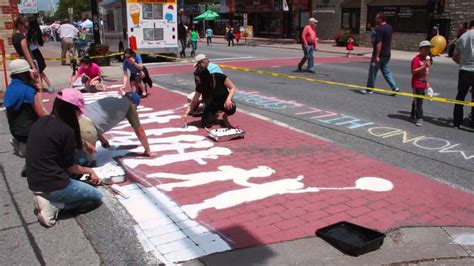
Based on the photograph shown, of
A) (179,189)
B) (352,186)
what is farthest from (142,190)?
(352,186)

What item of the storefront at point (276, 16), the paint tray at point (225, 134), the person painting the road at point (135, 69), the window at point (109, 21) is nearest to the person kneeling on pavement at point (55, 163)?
the paint tray at point (225, 134)

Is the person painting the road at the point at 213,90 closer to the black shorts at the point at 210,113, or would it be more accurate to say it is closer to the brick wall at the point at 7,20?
the black shorts at the point at 210,113

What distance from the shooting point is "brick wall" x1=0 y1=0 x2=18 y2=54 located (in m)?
16.2

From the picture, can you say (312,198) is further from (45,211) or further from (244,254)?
(45,211)

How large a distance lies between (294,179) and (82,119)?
2.59 metres

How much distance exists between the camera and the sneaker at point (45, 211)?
4.20 m

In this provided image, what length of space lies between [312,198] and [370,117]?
175 inches

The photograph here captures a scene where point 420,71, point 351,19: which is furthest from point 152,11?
point 351,19

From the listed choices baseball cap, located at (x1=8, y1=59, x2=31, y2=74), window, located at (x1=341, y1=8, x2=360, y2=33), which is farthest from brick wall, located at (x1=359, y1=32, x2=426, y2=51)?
baseball cap, located at (x1=8, y1=59, x2=31, y2=74)

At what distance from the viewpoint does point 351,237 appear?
3879 mm

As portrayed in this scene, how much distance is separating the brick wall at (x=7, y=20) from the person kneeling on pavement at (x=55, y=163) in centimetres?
1394

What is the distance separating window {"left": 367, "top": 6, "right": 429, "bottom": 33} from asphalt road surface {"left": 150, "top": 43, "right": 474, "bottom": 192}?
12.3 meters

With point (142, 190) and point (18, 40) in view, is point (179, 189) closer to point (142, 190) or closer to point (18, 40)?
point (142, 190)

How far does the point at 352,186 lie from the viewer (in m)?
5.16
